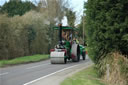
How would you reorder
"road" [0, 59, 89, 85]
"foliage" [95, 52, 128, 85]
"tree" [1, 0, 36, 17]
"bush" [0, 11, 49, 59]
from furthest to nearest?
"tree" [1, 0, 36, 17] < "bush" [0, 11, 49, 59] < "road" [0, 59, 89, 85] < "foliage" [95, 52, 128, 85]

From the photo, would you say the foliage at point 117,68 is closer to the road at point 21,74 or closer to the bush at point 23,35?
the road at point 21,74

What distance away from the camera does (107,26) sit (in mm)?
12461

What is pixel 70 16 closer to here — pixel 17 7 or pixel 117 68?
pixel 17 7

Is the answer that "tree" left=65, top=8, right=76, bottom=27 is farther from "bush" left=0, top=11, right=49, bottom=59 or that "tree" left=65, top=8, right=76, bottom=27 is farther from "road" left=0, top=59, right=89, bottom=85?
"road" left=0, top=59, right=89, bottom=85

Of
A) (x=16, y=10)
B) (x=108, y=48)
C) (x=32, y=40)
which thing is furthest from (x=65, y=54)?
(x=16, y=10)

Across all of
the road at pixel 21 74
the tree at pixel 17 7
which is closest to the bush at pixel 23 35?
the road at pixel 21 74

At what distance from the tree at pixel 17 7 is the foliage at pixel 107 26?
4311 cm

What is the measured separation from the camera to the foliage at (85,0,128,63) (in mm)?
12281

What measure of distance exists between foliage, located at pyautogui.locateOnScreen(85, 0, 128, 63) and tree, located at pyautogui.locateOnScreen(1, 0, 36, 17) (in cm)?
4311

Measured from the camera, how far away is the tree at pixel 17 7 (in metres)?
55.4

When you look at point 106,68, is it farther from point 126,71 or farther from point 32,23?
point 32,23

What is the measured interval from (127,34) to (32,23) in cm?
2532

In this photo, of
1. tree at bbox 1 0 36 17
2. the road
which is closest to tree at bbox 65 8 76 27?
tree at bbox 1 0 36 17

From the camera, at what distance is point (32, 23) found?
3572 cm
